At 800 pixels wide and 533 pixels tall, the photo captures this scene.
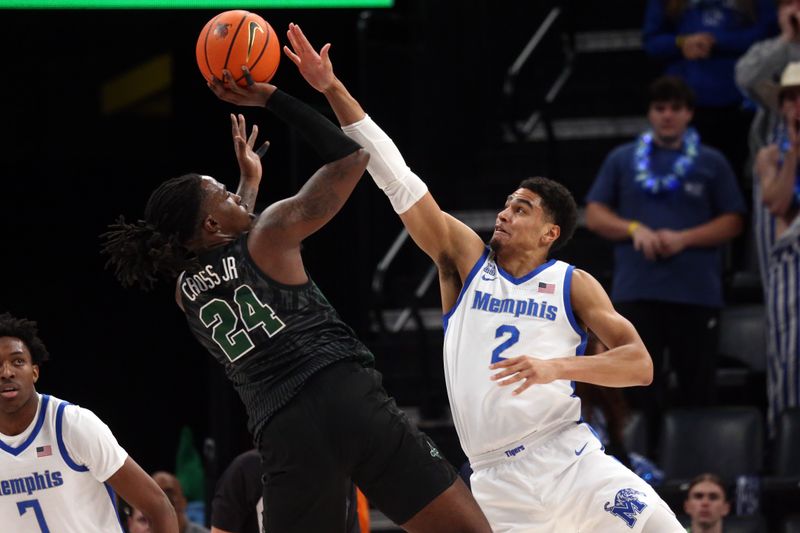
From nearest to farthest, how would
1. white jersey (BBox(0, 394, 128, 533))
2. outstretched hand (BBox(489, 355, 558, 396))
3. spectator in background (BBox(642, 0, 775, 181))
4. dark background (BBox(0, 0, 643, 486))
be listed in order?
1. outstretched hand (BBox(489, 355, 558, 396))
2. white jersey (BBox(0, 394, 128, 533))
3. spectator in background (BBox(642, 0, 775, 181))
4. dark background (BBox(0, 0, 643, 486))

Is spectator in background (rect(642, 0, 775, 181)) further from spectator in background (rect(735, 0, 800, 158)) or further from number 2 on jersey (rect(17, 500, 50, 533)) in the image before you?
number 2 on jersey (rect(17, 500, 50, 533))

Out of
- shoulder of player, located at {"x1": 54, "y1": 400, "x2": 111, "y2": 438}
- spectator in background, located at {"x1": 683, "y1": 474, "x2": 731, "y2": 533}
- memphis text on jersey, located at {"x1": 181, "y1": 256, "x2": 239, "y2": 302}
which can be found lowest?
spectator in background, located at {"x1": 683, "y1": 474, "x2": 731, "y2": 533}

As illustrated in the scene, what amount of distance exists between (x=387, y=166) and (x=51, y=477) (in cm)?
181

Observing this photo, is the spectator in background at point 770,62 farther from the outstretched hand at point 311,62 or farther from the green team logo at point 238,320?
the green team logo at point 238,320

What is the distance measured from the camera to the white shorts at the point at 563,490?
5664mm

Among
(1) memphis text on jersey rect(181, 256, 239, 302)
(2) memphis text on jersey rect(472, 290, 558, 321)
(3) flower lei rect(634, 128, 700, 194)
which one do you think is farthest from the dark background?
(1) memphis text on jersey rect(181, 256, 239, 302)

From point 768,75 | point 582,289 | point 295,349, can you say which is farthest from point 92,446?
point 768,75

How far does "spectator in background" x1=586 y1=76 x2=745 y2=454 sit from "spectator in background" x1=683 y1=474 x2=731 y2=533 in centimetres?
99

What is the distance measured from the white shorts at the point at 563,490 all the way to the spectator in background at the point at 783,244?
3263mm

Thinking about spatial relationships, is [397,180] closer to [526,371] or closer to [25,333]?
[526,371]

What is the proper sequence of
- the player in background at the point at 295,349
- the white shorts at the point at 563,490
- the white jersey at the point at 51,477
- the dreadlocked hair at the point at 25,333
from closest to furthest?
the player in background at the point at 295,349, the white shorts at the point at 563,490, the white jersey at the point at 51,477, the dreadlocked hair at the point at 25,333

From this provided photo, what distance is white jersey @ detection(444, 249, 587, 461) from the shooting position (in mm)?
5930

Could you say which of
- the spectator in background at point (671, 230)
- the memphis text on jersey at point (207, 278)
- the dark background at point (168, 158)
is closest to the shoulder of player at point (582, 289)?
the memphis text on jersey at point (207, 278)

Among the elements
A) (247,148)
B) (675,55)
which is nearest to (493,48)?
(675,55)
